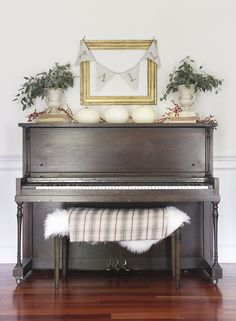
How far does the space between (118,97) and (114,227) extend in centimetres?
121

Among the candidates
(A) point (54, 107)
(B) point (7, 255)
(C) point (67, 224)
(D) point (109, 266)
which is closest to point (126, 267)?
(D) point (109, 266)

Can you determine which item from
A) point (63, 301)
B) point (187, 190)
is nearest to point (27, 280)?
point (63, 301)

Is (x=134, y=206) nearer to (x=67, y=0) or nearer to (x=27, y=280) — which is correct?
(x=27, y=280)

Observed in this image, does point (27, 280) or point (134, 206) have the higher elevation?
point (134, 206)

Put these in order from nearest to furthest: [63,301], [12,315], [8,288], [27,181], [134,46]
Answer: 1. [12,315]
2. [63,301]
3. [8,288]
4. [27,181]
5. [134,46]

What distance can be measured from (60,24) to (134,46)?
0.64m

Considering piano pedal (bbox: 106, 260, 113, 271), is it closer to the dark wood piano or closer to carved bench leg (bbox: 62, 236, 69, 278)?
carved bench leg (bbox: 62, 236, 69, 278)

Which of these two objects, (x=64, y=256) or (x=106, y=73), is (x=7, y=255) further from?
(x=106, y=73)

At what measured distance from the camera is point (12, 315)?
2.71 m

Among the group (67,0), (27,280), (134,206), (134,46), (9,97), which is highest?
(67,0)

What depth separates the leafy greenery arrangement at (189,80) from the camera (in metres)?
3.72

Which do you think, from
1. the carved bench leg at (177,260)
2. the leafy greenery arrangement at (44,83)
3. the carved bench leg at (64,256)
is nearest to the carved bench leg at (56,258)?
the carved bench leg at (64,256)

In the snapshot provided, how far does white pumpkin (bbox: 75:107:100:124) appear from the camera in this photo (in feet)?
11.8

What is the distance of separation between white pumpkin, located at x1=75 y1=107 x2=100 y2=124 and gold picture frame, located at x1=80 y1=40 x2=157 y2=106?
0.32 metres
